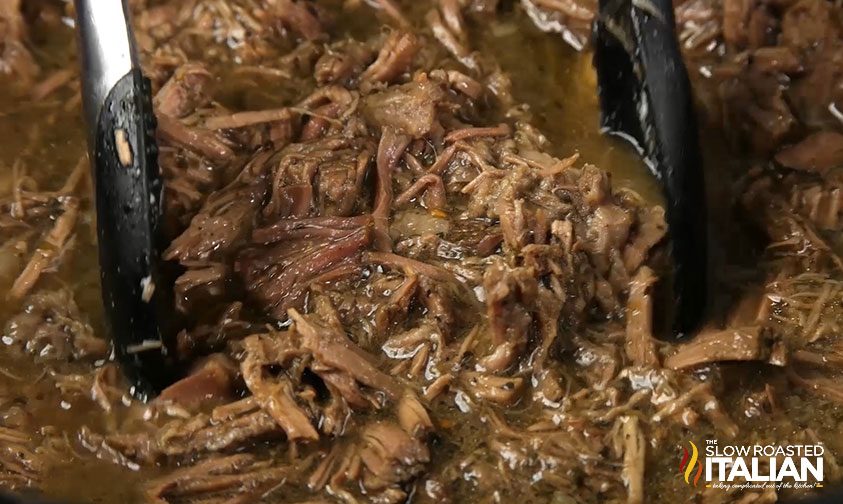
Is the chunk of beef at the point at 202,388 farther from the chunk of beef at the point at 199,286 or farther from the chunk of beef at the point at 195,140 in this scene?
the chunk of beef at the point at 195,140

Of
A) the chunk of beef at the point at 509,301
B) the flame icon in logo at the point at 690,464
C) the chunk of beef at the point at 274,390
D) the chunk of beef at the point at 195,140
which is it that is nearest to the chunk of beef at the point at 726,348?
the flame icon in logo at the point at 690,464

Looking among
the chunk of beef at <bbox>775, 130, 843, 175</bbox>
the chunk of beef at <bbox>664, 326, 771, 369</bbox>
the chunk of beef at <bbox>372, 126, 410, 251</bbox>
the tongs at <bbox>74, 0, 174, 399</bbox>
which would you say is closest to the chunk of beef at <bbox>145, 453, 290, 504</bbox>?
the tongs at <bbox>74, 0, 174, 399</bbox>

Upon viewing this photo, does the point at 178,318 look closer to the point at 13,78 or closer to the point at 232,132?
the point at 232,132

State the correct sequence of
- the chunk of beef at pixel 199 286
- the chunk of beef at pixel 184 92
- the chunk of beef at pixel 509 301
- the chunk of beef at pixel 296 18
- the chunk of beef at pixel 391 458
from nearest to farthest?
the chunk of beef at pixel 391 458
the chunk of beef at pixel 509 301
the chunk of beef at pixel 199 286
the chunk of beef at pixel 184 92
the chunk of beef at pixel 296 18

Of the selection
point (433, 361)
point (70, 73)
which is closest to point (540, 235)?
point (433, 361)

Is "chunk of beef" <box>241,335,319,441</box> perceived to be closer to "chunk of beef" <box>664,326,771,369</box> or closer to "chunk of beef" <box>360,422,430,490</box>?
"chunk of beef" <box>360,422,430,490</box>

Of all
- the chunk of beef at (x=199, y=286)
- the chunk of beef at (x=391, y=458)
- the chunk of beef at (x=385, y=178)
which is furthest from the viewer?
the chunk of beef at (x=385, y=178)
